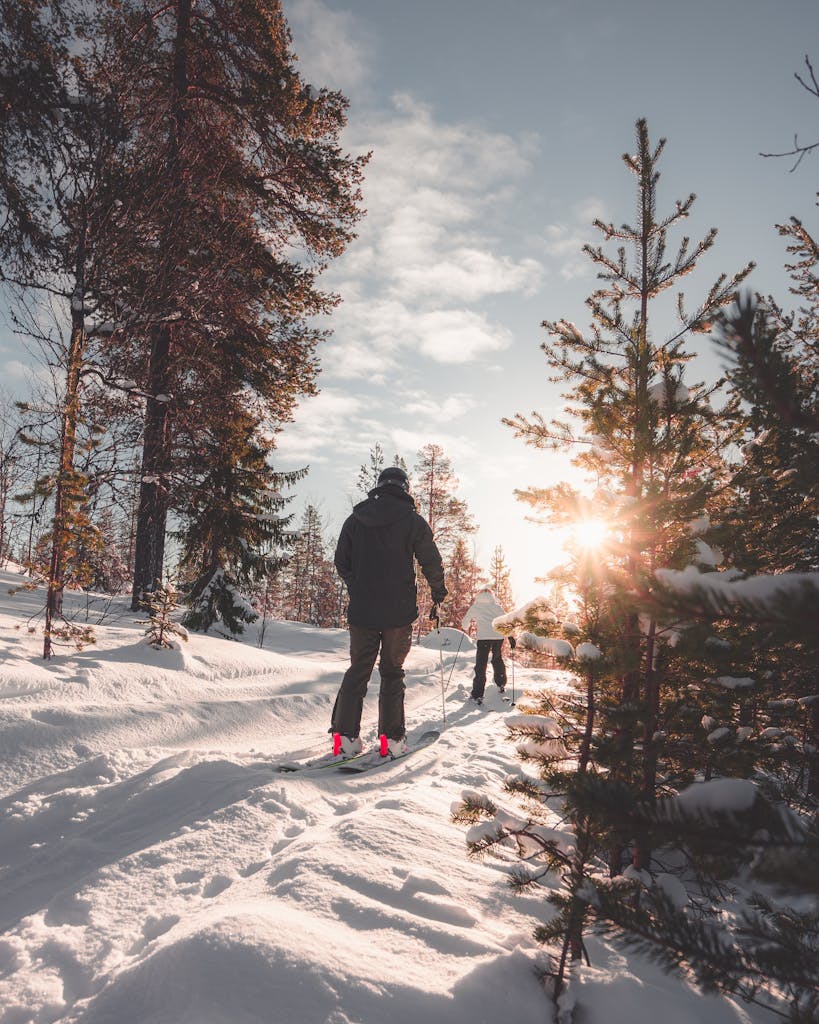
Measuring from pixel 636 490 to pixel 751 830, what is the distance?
2.12m

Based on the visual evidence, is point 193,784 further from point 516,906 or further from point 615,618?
point 615,618

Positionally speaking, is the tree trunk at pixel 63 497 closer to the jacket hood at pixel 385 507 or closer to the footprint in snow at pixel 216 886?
the jacket hood at pixel 385 507

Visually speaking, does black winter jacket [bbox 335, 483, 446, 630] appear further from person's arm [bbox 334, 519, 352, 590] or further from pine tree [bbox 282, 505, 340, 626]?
pine tree [bbox 282, 505, 340, 626]

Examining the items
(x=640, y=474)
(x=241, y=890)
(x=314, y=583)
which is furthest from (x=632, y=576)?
(x=314, y=583)

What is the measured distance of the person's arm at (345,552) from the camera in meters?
4.70

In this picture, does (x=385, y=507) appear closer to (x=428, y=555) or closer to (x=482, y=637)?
(x=428, y=555)

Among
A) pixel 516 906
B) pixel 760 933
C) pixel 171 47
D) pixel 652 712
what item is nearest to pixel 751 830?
pixel 760 933

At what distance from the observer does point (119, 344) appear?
862cm

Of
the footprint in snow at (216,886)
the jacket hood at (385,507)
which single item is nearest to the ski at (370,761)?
the footprint in snow at (216,886)

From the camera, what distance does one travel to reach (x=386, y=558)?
4.46 m

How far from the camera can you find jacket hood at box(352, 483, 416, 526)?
175 inches

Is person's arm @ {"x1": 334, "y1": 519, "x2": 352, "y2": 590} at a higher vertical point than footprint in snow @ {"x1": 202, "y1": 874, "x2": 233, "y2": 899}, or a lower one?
higher

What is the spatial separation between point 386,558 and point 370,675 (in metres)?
1.07

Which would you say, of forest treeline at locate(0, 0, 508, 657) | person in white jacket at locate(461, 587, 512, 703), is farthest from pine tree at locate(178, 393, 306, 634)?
person in white jacket at locate(461, 587, 512, 703)
